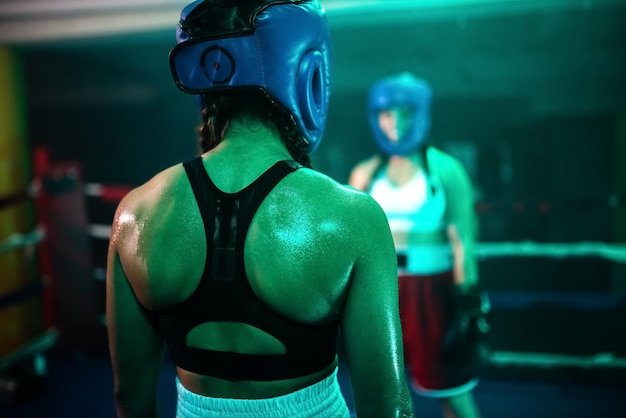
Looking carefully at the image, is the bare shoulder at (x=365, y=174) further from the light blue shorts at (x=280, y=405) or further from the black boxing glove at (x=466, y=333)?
the light blue shorts at (x=280, y=405)

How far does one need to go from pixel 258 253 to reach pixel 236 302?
0.09m

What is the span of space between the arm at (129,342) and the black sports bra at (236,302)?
13 centimetres

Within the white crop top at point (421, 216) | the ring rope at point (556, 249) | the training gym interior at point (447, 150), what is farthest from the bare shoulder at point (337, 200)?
the ring rope at point (556, 249)

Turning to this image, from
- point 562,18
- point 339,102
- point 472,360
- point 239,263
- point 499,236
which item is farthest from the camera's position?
point 339,102

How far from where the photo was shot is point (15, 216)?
12.6ft

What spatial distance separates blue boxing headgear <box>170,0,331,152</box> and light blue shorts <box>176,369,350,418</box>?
0.49 metres

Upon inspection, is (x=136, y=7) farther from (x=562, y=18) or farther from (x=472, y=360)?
(x=472, y=360)

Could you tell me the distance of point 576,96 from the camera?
308cm

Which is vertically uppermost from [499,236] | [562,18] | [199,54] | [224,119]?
[562,18]

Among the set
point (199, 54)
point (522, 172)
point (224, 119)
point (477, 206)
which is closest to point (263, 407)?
point (224, 119)

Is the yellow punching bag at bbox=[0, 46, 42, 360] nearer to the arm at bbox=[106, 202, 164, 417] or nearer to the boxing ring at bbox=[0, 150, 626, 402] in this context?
the boxing ring at bbox=[0, 150, 626, 402]

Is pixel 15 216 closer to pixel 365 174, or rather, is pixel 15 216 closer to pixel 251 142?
pixel 365 174

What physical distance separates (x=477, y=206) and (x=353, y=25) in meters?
1.48

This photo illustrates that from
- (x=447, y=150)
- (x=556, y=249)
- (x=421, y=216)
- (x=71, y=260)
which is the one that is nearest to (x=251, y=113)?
(x=421, y=216)
